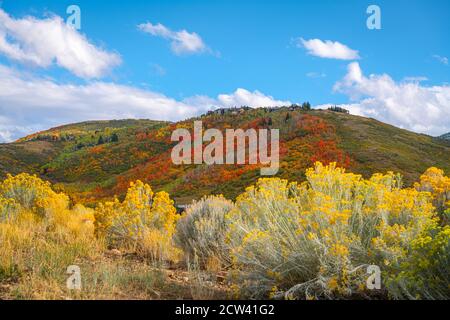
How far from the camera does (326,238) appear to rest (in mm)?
4270

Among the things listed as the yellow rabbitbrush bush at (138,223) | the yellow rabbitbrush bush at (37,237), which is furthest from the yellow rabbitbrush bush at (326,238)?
the yellow rabbitbrush bush at (138,223)

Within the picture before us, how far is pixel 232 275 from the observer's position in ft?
16.6

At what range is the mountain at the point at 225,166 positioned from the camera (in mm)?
44978

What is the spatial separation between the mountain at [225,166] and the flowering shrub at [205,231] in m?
28.3

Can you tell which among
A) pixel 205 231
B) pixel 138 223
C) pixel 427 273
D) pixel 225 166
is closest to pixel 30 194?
pixel 138 223

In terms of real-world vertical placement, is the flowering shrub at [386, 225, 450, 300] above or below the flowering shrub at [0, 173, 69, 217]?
below

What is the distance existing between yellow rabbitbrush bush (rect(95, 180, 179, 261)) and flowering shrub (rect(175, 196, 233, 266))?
266mm

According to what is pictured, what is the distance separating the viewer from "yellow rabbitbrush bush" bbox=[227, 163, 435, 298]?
4254mm

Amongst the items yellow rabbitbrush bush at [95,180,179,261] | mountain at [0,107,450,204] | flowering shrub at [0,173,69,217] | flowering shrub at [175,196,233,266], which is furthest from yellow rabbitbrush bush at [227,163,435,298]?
mountain at [0,107,450,204]

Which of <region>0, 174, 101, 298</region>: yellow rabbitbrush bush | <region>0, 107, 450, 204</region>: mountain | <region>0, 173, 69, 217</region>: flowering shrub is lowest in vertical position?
<region>0, 174, 101, 298</region>: yellow rabbitbrush bush

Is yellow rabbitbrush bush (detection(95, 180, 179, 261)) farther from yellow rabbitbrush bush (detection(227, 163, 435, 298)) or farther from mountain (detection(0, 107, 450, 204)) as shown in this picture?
mountain (detection(0, 107, 450, 204))

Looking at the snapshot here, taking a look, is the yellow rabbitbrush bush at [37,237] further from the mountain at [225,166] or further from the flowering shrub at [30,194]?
the mountain at [225,166]
